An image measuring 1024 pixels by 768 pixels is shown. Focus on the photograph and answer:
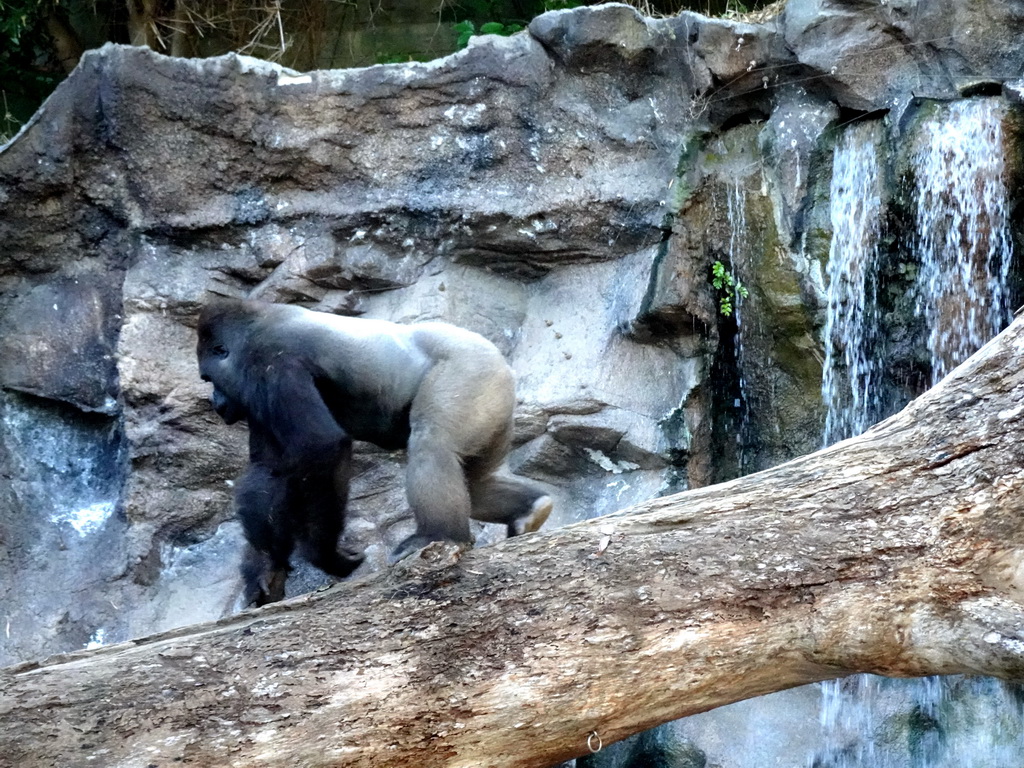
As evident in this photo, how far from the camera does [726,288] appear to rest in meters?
6.18

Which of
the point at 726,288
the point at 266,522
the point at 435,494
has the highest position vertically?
the point at 726,288

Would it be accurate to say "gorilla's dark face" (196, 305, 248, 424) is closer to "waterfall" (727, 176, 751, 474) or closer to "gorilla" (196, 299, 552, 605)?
"gorilla" (196, 299, 552, 605)

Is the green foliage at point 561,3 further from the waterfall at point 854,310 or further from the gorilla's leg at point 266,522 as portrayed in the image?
the gorilla's leg at point 266,522

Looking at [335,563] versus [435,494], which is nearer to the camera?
[435,494]

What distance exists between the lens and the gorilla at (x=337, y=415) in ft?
13.4

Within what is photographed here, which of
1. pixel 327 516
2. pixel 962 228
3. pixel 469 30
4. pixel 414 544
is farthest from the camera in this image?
pixel 469 30

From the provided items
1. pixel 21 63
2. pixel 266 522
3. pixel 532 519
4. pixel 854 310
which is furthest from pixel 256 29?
pixel 532 519

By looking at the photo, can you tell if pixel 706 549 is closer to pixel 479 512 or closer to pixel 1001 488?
pixel 1001 488

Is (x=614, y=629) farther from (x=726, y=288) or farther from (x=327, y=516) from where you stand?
(x=726, y=288)

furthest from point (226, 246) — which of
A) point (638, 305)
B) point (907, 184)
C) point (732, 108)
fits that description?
point (907, 184)

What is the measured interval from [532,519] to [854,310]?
2.41 m

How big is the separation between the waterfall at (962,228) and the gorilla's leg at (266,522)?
330 centimetres

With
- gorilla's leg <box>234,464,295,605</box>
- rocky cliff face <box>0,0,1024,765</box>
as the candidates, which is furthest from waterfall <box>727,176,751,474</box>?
gorilla's leg <box>234,464,295,605</box>

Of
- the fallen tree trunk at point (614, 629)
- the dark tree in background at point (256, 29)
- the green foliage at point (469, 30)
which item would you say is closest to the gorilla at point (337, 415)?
the fallen tree trunk at point (614, 629)
